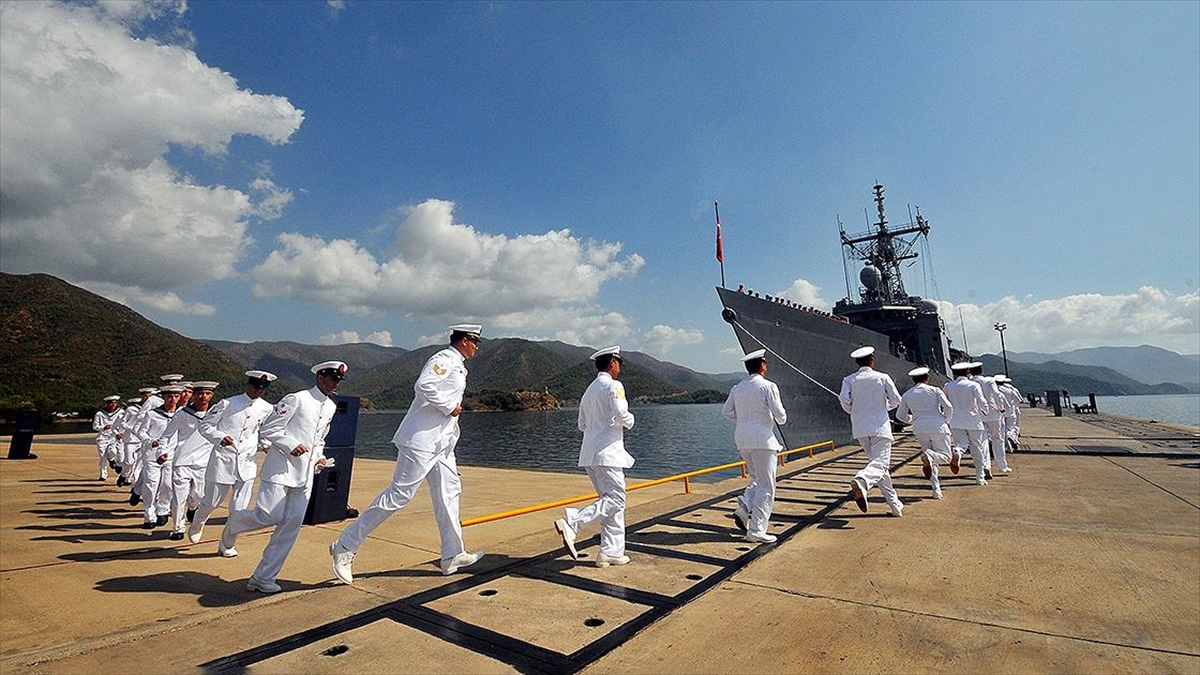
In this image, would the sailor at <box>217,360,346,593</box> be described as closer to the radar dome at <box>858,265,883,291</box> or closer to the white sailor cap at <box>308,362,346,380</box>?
the white sailor cap at <box>308,362,346,380</box>

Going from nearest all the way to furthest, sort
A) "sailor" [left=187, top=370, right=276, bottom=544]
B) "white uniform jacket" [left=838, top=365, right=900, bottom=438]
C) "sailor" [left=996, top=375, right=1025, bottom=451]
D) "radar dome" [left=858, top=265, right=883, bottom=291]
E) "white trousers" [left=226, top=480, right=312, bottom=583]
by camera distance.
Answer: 1. "white trousers" [left=226, top=480, right=312, bottom=583]
2. "sailor" [left=187, top=370, right=276, bottom=544]
3. "white uniform jacket" [left=838, top=365, right=900, bottom=438]
4. "sailor" [left=996, top=375, right=1025, bottom=451]
5. "radar dome" [left=858, top=265, right=883, bottom=291]

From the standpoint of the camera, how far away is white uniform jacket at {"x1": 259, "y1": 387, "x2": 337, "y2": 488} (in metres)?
3.98

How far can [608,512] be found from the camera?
4.30m

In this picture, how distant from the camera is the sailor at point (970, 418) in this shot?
8391mm

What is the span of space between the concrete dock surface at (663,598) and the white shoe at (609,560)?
10cm

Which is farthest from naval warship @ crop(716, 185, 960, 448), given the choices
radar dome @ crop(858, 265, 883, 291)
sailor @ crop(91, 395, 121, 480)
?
sailor @ crop(91, 395, 121, 480)

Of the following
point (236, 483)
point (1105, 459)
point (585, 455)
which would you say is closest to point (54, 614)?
point (236, 483)

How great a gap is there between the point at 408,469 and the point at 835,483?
7.19 meters

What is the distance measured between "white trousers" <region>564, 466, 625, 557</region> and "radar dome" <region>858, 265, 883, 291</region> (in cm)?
2850

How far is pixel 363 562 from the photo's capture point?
4.48m

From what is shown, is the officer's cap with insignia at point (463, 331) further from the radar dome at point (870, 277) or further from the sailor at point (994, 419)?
the radar dome at point (870, 277)

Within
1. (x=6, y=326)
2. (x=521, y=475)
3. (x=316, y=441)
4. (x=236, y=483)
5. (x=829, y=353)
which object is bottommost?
(x=521, y=475)

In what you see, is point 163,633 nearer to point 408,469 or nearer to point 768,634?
point 408,469

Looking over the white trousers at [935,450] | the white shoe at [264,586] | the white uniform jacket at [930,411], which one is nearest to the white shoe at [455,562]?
the white shoe at [264,586]
